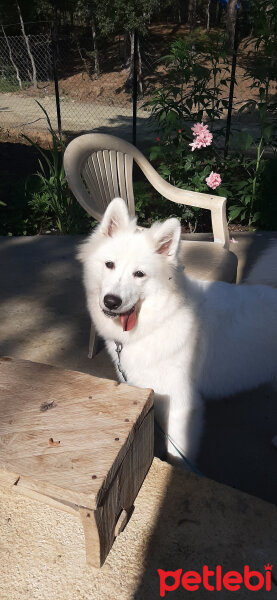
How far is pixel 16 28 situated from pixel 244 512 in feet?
77.2

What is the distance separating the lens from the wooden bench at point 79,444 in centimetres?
127

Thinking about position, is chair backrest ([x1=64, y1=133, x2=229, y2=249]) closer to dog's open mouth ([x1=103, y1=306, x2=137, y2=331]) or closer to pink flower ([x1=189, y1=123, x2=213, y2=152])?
dog's open mouth ([x1=103, y1=306, x2=137, y2=331])

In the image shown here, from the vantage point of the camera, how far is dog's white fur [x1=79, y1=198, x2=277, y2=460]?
1.88m

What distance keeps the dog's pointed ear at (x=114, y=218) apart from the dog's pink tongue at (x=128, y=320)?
388mm

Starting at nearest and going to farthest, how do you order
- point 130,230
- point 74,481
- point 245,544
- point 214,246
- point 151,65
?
point 74,481 < point 245,544 < point 130,230 < point 214,246 < point 151,65

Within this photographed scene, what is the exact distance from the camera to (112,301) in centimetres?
178

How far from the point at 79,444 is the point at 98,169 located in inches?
82.5

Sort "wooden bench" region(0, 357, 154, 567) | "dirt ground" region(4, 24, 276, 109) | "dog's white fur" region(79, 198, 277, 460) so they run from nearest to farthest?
"wooden bench" region(0, 357, 154, 567)
"dog's white fur" region(79, 198, 277, 460)
"dirt ground" region(4, 24, 276, 109)

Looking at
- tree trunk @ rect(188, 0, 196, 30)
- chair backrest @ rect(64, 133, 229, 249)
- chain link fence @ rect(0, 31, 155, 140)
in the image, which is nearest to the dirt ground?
chain link fence @ rect(0, 31, 155, 140)

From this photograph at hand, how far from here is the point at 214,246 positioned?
10.3 feet

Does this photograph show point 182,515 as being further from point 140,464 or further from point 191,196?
point 191,196

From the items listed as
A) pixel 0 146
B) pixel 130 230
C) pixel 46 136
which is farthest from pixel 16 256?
pixel 46 136

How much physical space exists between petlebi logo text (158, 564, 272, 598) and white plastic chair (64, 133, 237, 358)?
58.1 inches

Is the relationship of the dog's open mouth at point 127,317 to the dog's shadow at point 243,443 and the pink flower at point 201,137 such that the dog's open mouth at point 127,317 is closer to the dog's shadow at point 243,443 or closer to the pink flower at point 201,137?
the dog's shadow at point 243,443
